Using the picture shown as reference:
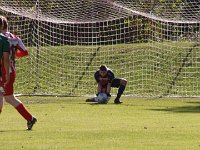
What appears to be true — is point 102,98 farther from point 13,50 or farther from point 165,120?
point 13,50

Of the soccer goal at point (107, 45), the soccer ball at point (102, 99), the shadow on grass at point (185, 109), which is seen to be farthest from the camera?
the soccer goal at point (107, 45)

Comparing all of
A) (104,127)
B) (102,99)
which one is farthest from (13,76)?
(102,99)

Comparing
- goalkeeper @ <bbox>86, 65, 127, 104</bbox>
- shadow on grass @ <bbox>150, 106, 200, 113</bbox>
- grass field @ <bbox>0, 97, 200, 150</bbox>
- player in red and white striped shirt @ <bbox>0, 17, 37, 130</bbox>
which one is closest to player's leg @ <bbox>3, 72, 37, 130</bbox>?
player in red and white striped shirt @ <bbox>0, 17, 37, 130</bbox>

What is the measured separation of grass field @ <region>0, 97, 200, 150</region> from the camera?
38.8ft

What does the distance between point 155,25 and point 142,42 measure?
1168mm

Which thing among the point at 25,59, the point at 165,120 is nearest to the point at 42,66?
the point at 25,59

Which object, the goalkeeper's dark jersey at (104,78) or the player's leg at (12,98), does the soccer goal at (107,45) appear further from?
the player's leg at (12,98)

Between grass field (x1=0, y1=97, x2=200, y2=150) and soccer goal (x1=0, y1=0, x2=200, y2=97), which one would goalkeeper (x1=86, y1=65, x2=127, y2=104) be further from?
soccer goal (x1=0, y1=0, x2=200, y2=97)

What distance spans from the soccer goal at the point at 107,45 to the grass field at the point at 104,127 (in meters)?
4.14

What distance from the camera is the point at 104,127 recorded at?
47.4ft

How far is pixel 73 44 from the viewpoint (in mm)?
29234

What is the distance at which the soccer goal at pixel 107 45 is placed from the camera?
2509 cm

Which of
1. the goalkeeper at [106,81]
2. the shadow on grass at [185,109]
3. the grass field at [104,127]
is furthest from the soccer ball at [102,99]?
the shadow on grass at [185,109]

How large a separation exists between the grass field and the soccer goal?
13.6 ft
